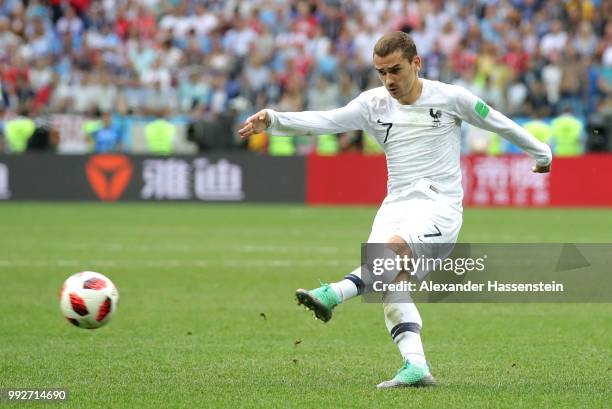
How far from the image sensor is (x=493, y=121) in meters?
7.23

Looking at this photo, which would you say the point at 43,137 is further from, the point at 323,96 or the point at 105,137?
the point at 323,96

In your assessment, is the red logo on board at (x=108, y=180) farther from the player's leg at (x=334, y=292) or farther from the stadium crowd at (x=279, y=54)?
the player's leg at (x=334, y=292)

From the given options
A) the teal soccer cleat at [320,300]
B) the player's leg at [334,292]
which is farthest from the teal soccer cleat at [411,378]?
the teal soccer cleat at [320,300]

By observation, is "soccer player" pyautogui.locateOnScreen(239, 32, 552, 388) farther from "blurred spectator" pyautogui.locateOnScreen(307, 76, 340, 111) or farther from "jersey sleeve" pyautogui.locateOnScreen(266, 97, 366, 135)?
"blurred spectator" pyautogui.locateOnScreen(307, 76, 340, 111)

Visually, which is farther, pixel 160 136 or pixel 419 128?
pixel 160 136

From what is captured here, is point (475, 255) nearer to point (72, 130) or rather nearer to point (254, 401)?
point (254, 401)

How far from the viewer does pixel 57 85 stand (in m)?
27.8

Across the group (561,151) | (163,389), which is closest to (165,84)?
(561,151)

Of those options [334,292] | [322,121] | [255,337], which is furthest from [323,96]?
[334,292]

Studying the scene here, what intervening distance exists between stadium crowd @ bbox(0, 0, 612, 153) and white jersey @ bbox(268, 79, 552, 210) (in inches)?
700

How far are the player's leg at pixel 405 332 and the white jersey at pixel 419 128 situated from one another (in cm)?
51

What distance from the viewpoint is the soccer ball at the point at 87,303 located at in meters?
7.85

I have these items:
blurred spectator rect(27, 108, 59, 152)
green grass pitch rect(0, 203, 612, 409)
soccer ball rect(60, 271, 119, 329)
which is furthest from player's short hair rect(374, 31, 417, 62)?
blurred spectator rect(27, 108, 59, 152)

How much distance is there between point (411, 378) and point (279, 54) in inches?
825
